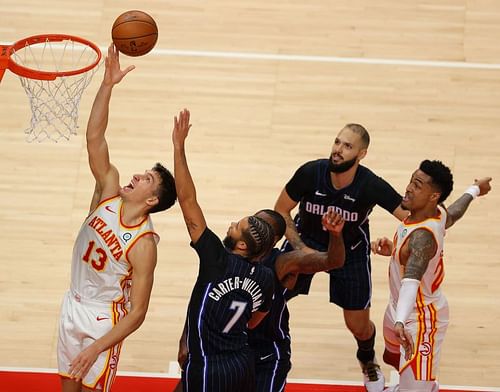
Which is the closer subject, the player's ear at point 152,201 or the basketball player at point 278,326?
the player's ear at point 152,201

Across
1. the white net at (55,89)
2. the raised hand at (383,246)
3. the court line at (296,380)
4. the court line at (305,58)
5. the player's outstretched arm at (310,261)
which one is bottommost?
the court line at (296,380)

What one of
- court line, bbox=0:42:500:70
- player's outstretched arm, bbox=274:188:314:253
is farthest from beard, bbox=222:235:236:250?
court line, bbox=0:42:500:70

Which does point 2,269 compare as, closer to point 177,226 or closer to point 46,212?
point 46,212

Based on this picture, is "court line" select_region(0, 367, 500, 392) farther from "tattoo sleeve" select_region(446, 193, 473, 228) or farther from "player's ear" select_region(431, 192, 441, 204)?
"player's ear" select_region(431, 192, 441, 204)

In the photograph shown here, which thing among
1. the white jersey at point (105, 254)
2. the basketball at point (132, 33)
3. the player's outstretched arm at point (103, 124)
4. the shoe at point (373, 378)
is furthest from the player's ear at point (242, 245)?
the shoe at point (373, 378)

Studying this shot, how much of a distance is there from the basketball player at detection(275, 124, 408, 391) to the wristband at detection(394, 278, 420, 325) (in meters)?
0.86

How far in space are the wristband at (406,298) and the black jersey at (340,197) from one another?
92 centimetres

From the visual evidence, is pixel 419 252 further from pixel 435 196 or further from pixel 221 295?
pixel 221 295

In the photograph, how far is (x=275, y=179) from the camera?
9.20 m

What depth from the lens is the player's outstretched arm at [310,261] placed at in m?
6.21

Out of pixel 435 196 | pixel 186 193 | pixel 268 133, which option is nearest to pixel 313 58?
pixel 268 133

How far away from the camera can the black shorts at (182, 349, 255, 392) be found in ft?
20.0

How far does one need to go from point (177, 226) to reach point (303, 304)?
1.32m

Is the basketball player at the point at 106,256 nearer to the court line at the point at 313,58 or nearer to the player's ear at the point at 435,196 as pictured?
the player's ear at the point at 435,196
